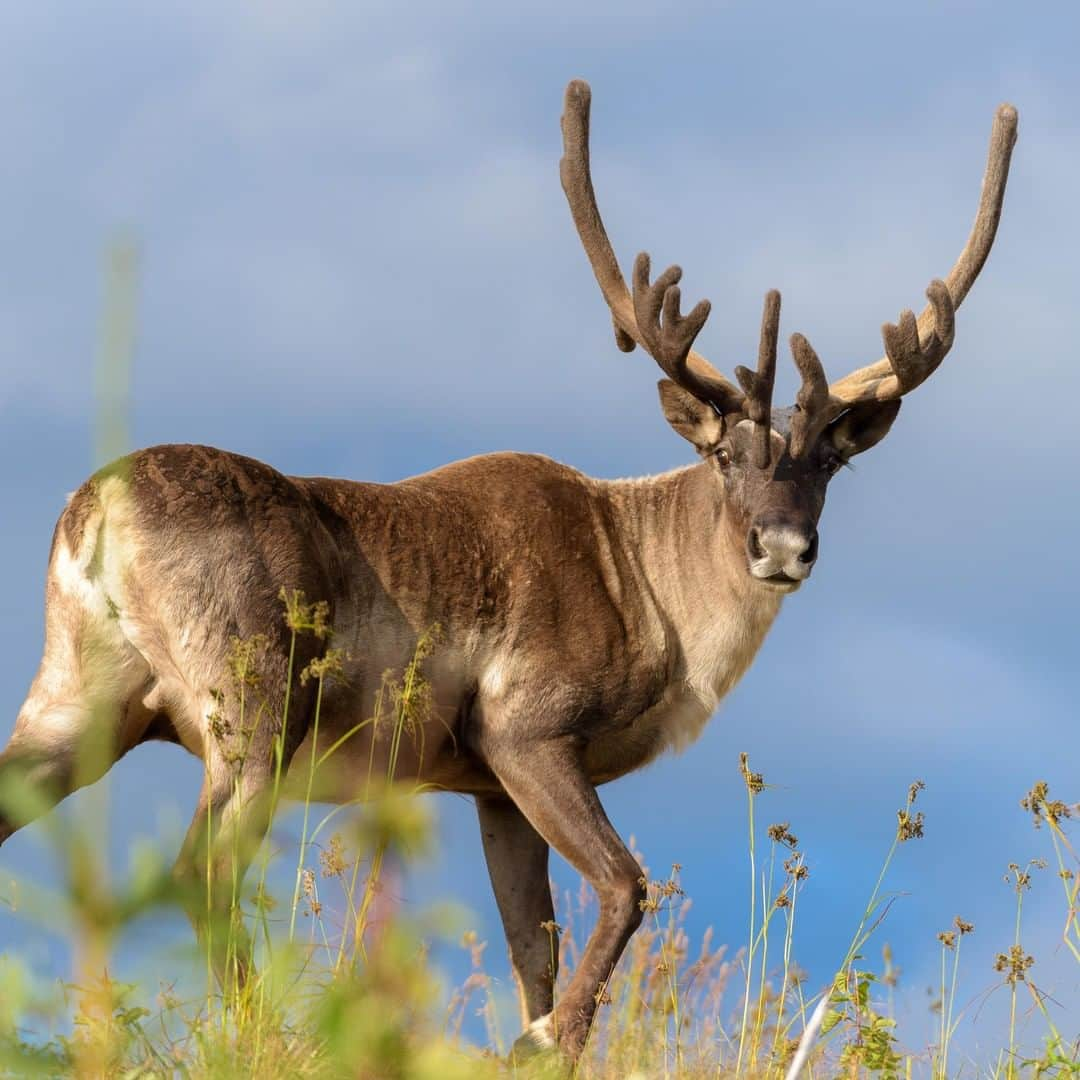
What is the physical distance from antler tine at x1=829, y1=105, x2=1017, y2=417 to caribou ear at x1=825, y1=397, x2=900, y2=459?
5cm

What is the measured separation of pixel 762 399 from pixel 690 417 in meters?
0.49

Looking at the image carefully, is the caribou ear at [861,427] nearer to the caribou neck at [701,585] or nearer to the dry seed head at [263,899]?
the caribou neck at [701,585]

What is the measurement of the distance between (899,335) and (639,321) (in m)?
1.35

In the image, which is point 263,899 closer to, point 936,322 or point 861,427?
point 861,427

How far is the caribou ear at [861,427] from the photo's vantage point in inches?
315

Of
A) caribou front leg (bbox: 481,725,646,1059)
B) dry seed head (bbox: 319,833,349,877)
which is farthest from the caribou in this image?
dry seed head (bbox: 319,833,349,877)

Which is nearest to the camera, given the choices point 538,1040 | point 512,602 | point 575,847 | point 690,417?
point 538,1040

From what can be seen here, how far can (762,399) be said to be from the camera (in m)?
7.62

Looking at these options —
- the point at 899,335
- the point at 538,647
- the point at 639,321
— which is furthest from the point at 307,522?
the point at 899,335

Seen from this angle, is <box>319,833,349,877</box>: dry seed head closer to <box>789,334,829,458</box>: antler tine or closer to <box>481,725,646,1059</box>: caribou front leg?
<box>481,725,646,1059</box>: caribou front leg

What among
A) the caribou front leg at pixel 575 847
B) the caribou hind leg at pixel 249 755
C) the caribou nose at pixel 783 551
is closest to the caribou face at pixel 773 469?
the caribou nose at pixel 783 551

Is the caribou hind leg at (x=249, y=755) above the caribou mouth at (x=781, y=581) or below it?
below

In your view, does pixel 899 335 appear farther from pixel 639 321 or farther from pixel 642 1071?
pixel 642 1071

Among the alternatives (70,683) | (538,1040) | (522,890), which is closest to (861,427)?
(522,890)
